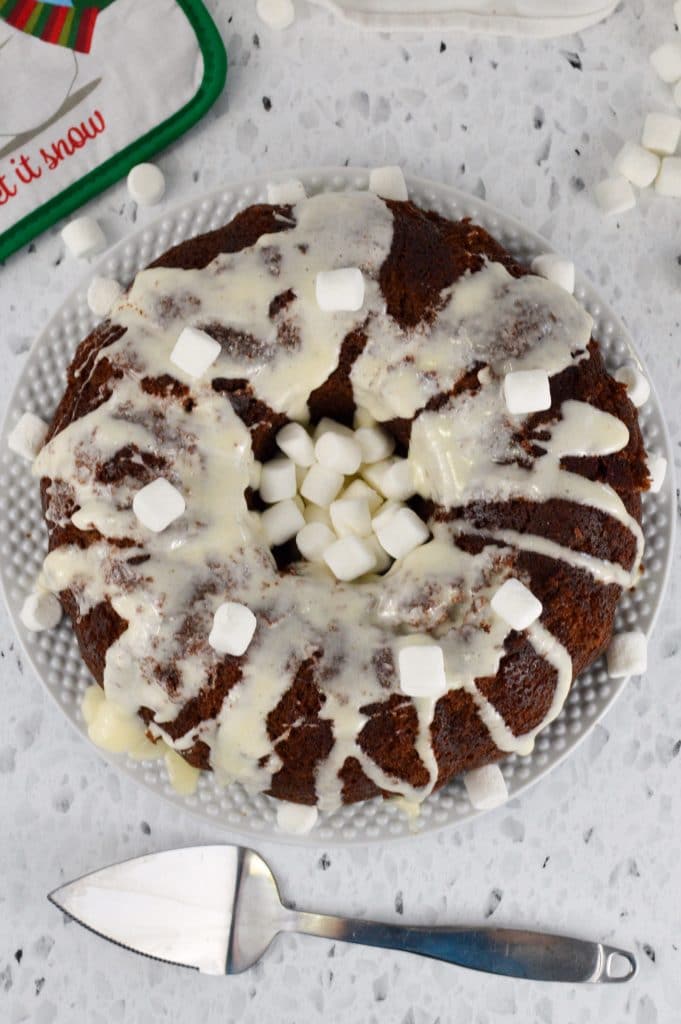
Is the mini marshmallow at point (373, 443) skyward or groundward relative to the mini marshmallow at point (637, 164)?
groundward

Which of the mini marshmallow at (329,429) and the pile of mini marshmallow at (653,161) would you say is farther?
the pile of mini marshmallow at (653,161)

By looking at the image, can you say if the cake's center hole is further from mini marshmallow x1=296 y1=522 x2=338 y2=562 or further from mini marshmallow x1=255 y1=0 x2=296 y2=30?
mini marshmallow x1=255 y1=0 x2=296 y2=30

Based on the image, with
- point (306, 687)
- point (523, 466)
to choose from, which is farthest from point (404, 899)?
point (523, 466)

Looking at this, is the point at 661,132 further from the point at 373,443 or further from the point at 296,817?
the point at 296,817

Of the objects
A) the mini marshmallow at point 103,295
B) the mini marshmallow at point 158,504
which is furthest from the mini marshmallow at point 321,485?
the mini marshmallow at point 103,295

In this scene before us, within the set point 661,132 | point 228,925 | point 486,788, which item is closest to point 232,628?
point 486,788

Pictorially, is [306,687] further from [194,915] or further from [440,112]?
[440,112]

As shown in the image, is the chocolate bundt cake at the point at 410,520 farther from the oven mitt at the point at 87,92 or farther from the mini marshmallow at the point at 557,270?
the oven mitt at the point at 87,92

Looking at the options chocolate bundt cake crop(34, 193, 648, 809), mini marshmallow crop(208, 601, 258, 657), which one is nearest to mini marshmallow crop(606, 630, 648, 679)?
chocolate bundt cake crop(34, 193, 648, 809)
